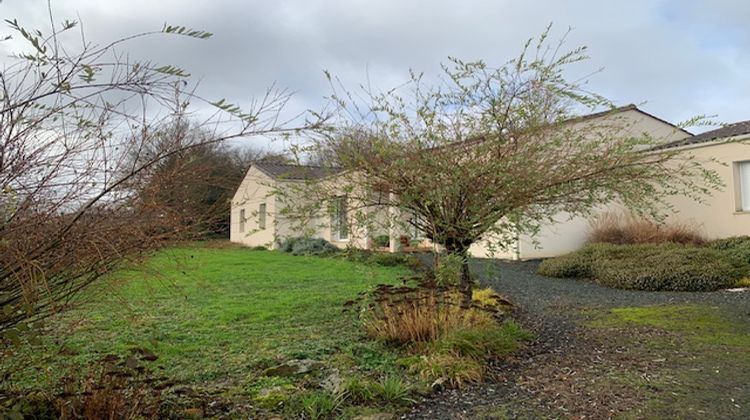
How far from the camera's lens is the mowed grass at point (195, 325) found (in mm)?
3188

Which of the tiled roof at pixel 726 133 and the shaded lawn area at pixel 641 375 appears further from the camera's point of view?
the tiled roof at pixel 726 133

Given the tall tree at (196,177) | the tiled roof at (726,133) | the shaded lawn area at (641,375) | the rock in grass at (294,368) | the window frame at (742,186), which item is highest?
the tiled roof at (726,133)

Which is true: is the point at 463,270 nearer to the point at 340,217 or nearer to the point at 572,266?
the point at 340,217

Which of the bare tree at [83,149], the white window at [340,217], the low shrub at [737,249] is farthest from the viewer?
the low shrub at [737,249]

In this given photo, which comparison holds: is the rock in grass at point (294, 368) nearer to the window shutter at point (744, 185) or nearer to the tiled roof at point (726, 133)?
the tiled roof at point (726, 133)

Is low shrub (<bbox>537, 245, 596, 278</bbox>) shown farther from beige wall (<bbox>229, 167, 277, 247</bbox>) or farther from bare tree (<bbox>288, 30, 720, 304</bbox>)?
beige wall (<bbox>229, 167, 277, 247</bbox>)

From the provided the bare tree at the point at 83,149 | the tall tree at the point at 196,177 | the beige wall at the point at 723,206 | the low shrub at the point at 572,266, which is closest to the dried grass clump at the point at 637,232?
the beige wall at the point at 723,206

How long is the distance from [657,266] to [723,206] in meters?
4.58

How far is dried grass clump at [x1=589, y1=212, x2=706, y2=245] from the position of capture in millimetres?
11922

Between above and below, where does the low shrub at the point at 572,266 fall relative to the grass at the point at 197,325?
above

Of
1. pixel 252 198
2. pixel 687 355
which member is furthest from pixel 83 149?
pixel 687 355

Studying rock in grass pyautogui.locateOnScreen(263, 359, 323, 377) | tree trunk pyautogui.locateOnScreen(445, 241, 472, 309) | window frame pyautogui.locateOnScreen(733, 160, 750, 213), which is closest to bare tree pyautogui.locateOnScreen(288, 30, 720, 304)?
tree trunk pyautogui.locateOnScreen(445, 241, 472, 309)

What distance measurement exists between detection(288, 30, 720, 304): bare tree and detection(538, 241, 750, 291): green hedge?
4168 mm

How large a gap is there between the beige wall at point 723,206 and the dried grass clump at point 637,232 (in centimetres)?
38
